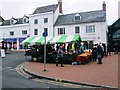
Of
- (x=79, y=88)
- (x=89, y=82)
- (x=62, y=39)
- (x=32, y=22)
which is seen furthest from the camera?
(x=32, y=22)

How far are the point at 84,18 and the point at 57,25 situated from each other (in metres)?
5.77

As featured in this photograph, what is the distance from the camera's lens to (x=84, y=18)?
46562mm

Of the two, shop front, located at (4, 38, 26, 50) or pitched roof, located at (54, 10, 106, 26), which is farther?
shop front, located at (4, 38, 26, 50)

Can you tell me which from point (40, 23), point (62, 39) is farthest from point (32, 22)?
point (62, 39)

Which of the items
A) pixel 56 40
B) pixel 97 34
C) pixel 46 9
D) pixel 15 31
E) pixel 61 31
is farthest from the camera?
pixel 15 31

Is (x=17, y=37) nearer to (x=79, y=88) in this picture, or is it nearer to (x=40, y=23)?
(x=40, y=23)

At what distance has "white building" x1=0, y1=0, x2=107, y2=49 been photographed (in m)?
43.2

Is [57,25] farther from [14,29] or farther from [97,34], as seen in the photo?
[14,29]

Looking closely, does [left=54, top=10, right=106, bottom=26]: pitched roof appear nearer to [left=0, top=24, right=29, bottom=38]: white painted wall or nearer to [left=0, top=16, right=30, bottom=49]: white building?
[left=0, top=16, right=30, bottom=49]: white building

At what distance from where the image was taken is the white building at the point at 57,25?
1702 inches

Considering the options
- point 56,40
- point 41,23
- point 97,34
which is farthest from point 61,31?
point 56,40

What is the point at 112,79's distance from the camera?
12125 millimetres

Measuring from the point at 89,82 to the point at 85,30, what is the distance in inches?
1324

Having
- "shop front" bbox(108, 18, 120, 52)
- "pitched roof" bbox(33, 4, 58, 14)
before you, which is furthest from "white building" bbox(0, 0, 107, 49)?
"shop front" bbox(108, 18, 120, 52)
